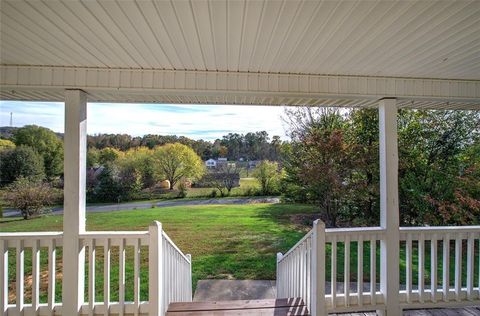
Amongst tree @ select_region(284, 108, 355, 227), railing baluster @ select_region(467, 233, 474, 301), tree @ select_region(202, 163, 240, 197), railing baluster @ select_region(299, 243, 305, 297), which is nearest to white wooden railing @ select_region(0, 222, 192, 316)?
railing baluster @ select_region(299, 243, 305, 297)

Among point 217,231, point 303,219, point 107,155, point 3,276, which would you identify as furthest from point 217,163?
point 3,276

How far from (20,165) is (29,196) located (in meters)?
0.96

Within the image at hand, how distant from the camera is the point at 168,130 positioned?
1091cm

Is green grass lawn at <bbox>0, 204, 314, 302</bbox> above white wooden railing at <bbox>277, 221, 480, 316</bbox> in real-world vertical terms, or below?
below

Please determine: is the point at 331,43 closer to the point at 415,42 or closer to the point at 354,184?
the point at 415,42

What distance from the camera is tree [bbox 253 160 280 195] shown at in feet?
32.2

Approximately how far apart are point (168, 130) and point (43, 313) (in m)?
8.78

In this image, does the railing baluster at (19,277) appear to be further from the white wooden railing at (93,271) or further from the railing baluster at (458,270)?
the railing baluster at (458,270)

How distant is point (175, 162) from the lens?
1017 cm

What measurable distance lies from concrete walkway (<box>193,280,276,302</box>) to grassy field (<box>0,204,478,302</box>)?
27cm

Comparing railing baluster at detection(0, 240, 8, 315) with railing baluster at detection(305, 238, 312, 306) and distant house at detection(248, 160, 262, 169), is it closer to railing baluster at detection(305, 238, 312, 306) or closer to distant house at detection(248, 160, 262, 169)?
railing baluster at detection(305, 238, 312, 306)

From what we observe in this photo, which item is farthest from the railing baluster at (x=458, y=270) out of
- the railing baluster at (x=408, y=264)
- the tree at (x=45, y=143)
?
the tree at (x=45, y=143)

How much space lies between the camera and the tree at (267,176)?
32.2 ft

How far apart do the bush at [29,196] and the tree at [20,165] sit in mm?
212
